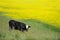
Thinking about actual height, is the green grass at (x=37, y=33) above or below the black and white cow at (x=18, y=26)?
below

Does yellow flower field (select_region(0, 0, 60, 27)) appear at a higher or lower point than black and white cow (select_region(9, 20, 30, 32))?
higher

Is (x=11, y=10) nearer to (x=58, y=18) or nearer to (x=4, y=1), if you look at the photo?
(x=4, y=1)

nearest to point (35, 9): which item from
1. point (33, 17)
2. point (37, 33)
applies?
point (33, 17)

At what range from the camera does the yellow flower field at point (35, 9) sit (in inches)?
53.6

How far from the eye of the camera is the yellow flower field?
4.47 feet

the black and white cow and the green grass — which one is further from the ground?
the black and white cow

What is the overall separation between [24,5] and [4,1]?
14 cm

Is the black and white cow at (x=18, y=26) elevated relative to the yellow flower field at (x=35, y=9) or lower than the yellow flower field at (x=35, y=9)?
lower

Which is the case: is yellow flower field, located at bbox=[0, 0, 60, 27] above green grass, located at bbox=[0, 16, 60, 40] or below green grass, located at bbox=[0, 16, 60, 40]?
above

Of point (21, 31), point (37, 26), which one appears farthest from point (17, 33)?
point (37, 26)

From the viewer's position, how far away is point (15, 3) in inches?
54.1

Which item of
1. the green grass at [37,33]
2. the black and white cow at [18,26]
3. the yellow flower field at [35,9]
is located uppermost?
the yellow flower field at [35,9]

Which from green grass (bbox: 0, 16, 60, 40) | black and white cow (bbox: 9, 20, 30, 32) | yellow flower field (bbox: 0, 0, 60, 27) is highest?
yellow flower field (bbox: 0, 0, 60, 27)

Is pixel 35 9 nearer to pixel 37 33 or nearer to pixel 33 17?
pixel 33 17
